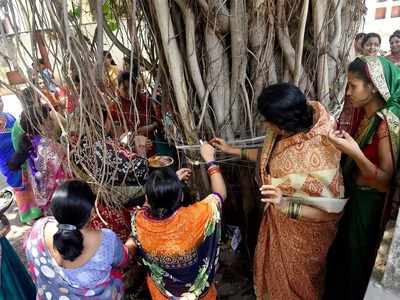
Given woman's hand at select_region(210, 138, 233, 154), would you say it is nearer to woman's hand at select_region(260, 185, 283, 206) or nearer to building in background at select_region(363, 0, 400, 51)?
woman's hand at select_region(260, 185, 283, 206)

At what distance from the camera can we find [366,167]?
1.45m

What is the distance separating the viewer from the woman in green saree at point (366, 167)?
1462 millimetres

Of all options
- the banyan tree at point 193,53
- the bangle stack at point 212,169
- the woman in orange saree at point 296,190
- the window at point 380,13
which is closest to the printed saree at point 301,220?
the woman in orange saree at point 296,190

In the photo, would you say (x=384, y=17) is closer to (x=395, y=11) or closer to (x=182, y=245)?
(x=395, y=11)

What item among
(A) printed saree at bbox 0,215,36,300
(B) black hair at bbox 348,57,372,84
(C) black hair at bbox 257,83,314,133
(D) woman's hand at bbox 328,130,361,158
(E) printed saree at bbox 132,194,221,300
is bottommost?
(A) printed saree at bbox 0,215,36,300

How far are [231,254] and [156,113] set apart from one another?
1144 mm

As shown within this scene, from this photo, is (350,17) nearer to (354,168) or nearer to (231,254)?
(354,168)

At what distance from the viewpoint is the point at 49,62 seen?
168cm

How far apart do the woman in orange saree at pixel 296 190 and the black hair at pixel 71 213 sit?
0.70 m

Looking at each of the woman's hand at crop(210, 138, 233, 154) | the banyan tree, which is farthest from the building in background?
the woman's hand at crop(210, 138, 233, 154)

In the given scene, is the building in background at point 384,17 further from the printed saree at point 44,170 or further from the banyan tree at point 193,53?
the printed saree at point 44,170

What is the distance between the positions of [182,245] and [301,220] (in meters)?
0.55

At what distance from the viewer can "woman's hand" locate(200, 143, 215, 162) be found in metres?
1.70

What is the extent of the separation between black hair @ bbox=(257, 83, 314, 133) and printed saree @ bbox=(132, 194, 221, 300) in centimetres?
43
